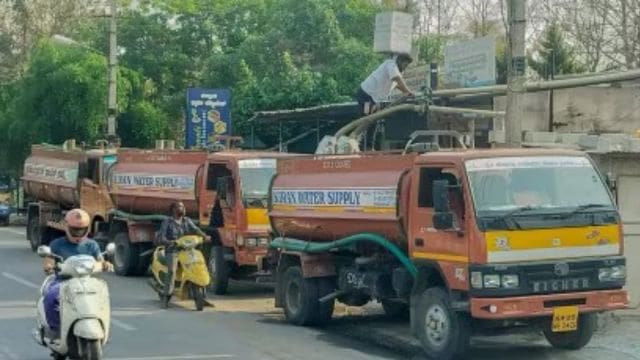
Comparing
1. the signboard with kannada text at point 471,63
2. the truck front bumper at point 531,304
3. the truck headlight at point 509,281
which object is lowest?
the truck front bumper at point 531,304

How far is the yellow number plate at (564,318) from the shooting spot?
1050cm

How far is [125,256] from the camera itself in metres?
20.4

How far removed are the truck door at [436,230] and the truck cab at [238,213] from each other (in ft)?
17.2

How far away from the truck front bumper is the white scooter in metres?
3.67

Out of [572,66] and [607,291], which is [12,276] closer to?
[607,291]

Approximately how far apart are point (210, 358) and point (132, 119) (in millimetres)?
27723

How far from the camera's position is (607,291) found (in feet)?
35.5

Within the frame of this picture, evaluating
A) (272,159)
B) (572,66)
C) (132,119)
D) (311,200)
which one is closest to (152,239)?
(272,159)

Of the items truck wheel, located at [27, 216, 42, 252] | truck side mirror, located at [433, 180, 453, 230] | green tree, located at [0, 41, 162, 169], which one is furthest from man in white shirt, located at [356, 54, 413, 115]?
green tree, located at [0, 41, 162, 169]

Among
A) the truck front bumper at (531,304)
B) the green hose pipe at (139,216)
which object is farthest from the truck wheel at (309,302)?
the green hose pipe at (139,216)

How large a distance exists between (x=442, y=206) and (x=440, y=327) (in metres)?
1.33

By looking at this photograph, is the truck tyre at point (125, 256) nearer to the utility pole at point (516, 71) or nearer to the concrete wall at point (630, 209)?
the utility pole at point (516, 71)

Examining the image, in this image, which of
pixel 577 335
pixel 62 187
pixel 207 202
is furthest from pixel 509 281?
pixel 62 187

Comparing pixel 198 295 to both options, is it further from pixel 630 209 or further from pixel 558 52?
pixel 558 52
